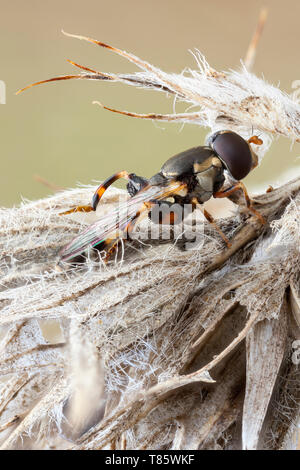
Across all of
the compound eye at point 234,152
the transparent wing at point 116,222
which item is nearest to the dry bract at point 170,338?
the transparent wing at point 116,222

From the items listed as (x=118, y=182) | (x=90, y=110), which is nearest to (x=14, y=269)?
(x=118, y=182)

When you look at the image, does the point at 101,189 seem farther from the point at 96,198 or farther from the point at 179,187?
the point at 179,187

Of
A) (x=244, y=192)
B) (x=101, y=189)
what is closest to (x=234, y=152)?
(x=244, y=192)

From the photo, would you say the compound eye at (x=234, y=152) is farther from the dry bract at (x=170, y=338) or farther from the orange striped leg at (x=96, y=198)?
the orange striped leg at (x=96, y=198)

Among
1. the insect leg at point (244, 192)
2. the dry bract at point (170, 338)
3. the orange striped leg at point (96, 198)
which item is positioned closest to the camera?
the dry bract at point (170, 338)

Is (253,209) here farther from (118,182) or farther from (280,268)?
(118,182)

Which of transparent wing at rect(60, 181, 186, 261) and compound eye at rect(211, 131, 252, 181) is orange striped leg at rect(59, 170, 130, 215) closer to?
transparent wing at rect(60, 181, 186, 261)
